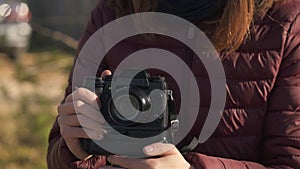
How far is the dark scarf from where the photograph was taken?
163cm

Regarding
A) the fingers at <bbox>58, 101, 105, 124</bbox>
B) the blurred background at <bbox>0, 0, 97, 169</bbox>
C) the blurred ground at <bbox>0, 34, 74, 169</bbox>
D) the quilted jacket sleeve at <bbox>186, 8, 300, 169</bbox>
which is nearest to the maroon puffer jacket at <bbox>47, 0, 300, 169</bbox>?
the quilted jacket sleeve at <bbox>186, 8, 300, 169</bbox>

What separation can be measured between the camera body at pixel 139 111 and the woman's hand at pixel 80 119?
0.03 meters

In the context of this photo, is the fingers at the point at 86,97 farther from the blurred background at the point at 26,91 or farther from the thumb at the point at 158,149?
the blurred background at the point at 26,91

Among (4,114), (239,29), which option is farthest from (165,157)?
(4,114)

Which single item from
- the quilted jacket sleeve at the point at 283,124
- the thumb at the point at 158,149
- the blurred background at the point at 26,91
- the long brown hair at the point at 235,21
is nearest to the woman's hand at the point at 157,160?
the thumb at the point at 158,149

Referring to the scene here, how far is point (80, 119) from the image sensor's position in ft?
4.84

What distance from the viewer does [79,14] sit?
10.1 metres

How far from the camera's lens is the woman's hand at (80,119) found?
1450mm

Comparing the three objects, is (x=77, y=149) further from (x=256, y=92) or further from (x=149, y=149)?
(x=256, y=92)

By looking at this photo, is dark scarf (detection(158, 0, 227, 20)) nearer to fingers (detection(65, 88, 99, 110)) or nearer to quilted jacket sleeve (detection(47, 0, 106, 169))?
quilted jacket sleeve (detection(47, 0, 106, 169))

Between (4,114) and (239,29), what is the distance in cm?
380

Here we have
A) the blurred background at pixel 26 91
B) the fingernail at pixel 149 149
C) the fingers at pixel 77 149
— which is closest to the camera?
the fingernail at pixel 149 149

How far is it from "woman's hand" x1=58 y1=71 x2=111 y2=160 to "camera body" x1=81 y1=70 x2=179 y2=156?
0.03 meters

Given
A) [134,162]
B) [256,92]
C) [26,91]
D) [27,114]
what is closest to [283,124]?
[256,92]
